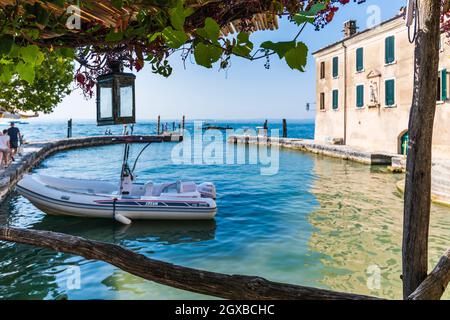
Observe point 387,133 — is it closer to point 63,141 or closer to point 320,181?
point 320,181

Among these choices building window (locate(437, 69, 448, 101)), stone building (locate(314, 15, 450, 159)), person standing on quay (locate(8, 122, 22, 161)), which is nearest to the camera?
person standing on quay (locate(8, 122, 22, 161))

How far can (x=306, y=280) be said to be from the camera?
7625 millimetres

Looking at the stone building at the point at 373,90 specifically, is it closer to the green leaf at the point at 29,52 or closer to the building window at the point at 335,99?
the building window at the point at 335,99

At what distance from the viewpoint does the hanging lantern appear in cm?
289

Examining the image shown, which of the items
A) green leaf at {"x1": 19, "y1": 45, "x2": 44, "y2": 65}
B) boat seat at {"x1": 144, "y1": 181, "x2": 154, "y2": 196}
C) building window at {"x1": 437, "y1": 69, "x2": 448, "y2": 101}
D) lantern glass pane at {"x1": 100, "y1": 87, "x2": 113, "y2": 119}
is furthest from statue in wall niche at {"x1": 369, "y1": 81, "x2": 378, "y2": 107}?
green leaf at {"x1": 19, "y1": 45, "x2": 44, "y2": 65}

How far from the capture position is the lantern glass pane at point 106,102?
2.95 meters

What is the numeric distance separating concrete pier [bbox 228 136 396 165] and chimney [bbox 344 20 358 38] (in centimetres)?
796

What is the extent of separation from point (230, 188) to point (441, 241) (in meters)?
9.67

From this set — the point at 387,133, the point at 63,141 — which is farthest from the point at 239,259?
the point at 63,141

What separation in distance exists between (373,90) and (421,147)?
24.1m

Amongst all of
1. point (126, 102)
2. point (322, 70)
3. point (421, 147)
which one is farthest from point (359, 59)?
point (421, 147)

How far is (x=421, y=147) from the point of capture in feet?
5.83

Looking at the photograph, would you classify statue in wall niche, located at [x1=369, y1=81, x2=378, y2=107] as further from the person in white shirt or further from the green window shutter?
the person in white shirt

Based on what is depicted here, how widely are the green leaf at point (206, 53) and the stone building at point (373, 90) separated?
65.7ft
